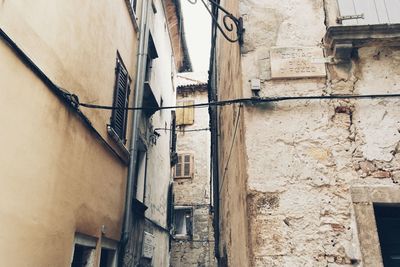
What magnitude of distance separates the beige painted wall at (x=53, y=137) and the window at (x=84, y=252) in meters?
0.13

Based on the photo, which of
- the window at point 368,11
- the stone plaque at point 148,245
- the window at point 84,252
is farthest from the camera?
the stone plaque at point 148,245

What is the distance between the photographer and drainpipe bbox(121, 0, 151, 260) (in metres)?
7.03

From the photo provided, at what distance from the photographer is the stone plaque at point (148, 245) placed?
29.5 ft

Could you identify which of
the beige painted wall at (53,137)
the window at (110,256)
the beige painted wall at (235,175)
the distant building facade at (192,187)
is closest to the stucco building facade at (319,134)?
the beige painted wall at (235,175)

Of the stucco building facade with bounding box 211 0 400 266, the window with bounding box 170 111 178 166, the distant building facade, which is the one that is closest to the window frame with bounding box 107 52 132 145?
the stucco building facade with bounding box 211 0 400 266

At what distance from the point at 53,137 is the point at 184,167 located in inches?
578

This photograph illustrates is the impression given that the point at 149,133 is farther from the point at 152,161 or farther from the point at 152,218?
the point at 152,218

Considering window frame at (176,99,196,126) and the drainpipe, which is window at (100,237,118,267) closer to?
the drainpipe

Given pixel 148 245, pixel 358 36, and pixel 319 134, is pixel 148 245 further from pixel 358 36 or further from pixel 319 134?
pixel 358 36

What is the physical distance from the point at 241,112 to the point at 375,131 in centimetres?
132

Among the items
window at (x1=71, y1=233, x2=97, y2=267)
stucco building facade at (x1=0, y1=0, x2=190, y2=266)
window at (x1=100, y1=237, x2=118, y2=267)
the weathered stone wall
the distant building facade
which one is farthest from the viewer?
the distant building facade

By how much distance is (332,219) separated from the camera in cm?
323

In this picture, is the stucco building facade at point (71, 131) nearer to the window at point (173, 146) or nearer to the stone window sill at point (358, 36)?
the stone window sill at point (358, 36)

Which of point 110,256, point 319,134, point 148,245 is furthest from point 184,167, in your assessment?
point 319,134
